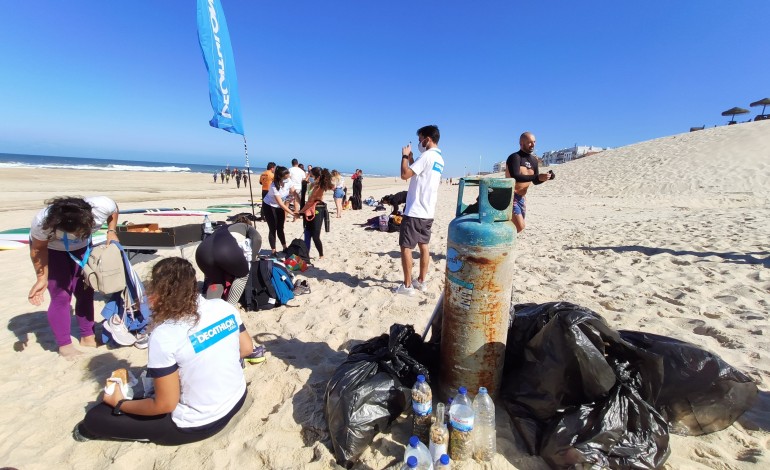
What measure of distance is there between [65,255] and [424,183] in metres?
3.36

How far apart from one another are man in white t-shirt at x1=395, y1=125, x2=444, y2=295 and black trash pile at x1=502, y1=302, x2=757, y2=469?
2073 millimetres

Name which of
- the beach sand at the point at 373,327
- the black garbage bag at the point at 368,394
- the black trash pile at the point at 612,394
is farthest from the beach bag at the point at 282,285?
the black trash pile at the point at 612,394

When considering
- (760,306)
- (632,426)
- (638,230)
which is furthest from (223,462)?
(638,230)

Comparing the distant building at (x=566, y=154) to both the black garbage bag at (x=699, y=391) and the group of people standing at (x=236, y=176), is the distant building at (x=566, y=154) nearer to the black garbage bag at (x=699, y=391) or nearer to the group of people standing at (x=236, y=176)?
the group of people standing at (x=236, y=176)

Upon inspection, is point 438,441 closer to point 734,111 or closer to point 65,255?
point 65,255

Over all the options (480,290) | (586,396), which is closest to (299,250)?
(480,290)

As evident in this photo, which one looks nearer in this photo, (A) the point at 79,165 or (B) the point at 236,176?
(B) the point at 236,176

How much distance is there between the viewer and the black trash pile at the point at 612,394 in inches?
72.2

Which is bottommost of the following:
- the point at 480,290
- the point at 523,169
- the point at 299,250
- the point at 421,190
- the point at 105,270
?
the point at 299,250

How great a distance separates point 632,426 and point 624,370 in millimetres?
285

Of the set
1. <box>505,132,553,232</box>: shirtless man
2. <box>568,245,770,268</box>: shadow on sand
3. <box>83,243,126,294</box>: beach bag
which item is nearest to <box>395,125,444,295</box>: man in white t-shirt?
<box>505,132,553,232</box>: shirtless man

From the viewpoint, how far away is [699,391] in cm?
203

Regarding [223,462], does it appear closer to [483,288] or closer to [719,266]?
[483,288]

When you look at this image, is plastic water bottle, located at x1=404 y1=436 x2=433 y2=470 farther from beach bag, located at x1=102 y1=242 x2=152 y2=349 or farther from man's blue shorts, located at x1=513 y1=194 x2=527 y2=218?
man's blue shorts, located at x1=513 y1=194 x2=527 y2=218
